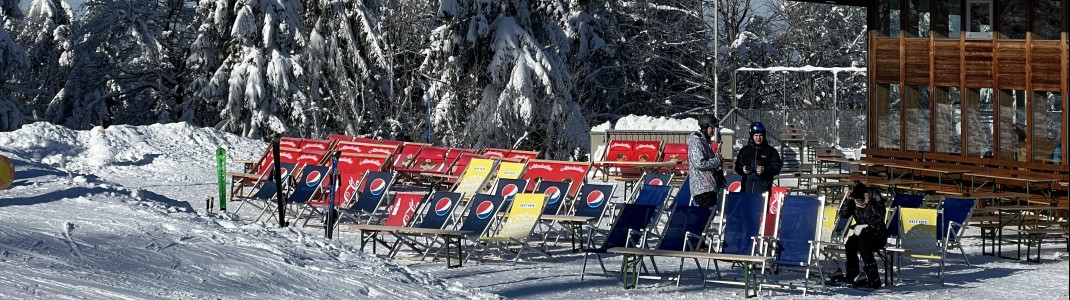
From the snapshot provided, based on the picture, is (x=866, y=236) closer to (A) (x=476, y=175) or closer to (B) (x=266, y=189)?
(A) (x=476, y=175)

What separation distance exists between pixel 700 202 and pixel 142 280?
6927 mm

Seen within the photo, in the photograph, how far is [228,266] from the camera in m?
9.67

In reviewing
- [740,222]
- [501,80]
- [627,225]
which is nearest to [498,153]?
[627,225]

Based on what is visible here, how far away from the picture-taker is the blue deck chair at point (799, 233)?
12672mm

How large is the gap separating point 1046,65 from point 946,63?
2.43 meters

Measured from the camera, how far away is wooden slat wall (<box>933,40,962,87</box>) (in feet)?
76.9

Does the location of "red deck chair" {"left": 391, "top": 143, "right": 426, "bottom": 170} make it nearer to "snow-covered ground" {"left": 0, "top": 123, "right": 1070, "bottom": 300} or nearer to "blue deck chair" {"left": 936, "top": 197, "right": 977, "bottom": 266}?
"snow-covered ground" {"left": 0, "top": 123, "right": 1070, "bottom": 300}

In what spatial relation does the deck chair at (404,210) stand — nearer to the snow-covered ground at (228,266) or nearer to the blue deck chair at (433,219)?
the blue deck chair at (433,219)

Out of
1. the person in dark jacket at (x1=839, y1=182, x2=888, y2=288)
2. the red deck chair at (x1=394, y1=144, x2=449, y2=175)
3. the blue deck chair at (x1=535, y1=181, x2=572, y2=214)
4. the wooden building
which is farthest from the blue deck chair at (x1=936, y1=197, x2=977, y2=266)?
the red deck chair at (x1=394, y1=144, x2=449, y2=175)

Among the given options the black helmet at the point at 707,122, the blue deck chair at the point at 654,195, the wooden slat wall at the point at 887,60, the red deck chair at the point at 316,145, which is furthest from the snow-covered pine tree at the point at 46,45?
the black helmet at the point at 707,122

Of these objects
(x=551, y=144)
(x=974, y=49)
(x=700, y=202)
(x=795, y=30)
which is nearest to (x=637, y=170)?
(x=974, y=49)

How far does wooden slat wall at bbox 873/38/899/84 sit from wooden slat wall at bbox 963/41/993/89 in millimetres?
2147

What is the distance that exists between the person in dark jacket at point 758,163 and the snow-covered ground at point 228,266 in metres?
1.51

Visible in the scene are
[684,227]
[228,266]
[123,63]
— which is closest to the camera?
[228,266]
